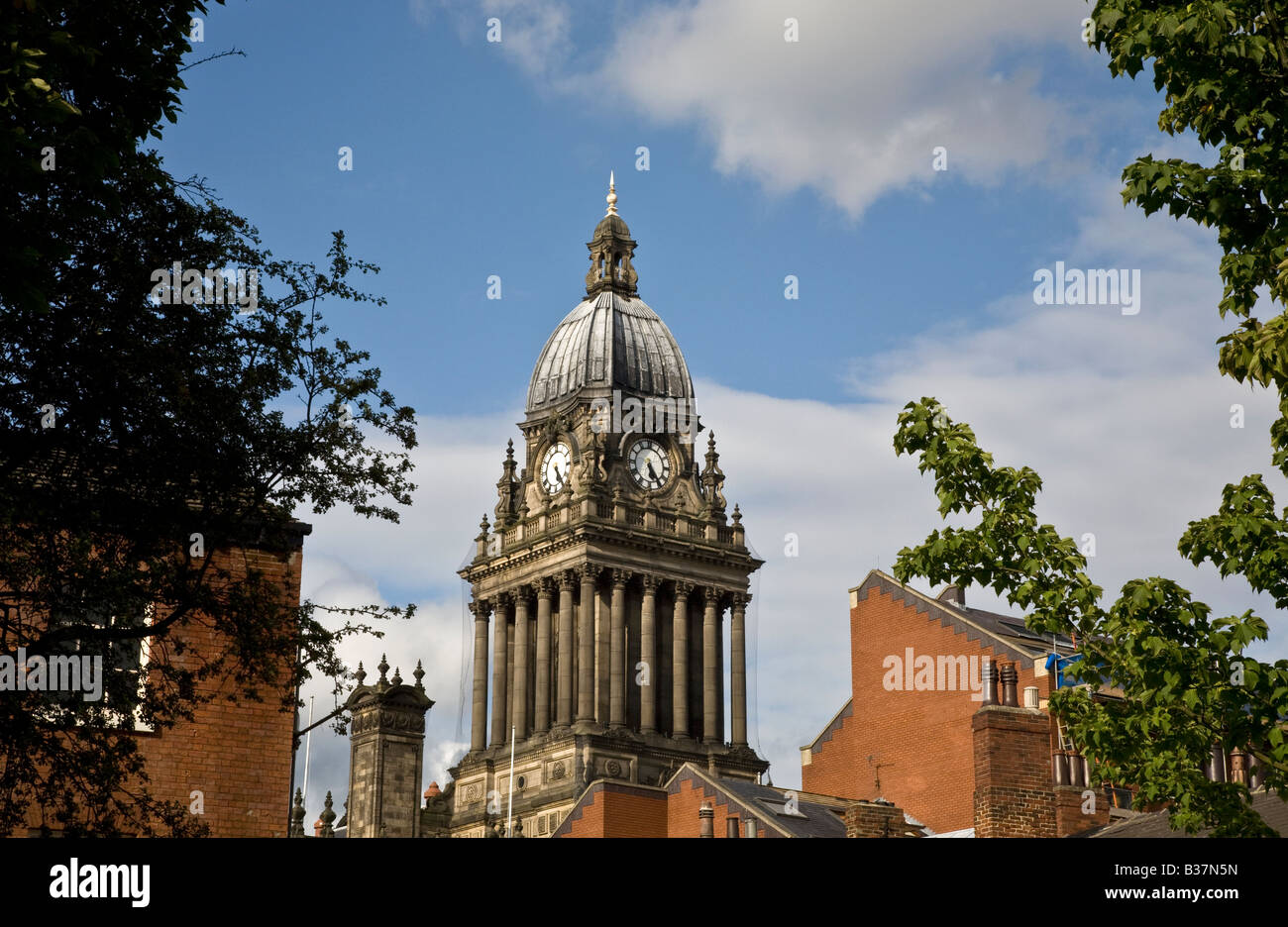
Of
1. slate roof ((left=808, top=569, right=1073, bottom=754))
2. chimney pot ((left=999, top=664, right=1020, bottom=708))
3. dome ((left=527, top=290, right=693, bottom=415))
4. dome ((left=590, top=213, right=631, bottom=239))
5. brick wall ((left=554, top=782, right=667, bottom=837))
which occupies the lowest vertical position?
brick wall ((left=554, top=782, right=667, bottom=837))

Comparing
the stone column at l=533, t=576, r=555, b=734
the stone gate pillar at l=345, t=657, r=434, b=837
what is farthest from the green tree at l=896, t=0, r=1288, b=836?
the stone column at l=533, t=576, r=555, b=734

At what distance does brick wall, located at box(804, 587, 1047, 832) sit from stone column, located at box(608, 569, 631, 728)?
110ft

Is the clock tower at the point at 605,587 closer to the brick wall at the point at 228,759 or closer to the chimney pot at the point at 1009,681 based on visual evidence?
the chimney pot at the point at 1009,681

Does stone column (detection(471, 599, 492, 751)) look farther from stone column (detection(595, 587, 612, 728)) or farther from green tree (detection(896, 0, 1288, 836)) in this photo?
green tree (detection(896, 0, 1288, 836))

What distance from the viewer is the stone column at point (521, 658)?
344 feet

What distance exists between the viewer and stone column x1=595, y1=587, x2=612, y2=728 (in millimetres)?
99625

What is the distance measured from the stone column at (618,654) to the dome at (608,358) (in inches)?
521

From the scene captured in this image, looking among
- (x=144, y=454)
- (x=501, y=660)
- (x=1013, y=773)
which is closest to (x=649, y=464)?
(x=501, y=660)

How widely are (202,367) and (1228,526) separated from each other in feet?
47.1

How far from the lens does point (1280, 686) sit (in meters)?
17.2

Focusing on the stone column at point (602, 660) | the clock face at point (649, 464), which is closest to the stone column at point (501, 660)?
the stone column at point (602, 660)

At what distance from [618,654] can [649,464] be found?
1337 cm
